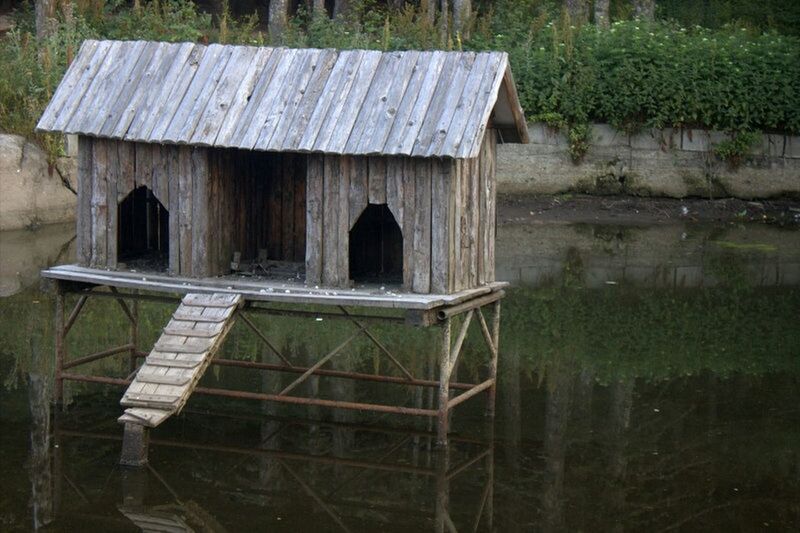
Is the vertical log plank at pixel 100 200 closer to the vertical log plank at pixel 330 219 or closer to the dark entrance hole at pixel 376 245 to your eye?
the vertical log plank at pixel 330 219

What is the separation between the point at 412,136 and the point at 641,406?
3.75 m

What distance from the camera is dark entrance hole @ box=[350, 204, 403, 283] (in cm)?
1316

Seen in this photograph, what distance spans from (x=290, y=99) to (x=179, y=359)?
8.09 ft

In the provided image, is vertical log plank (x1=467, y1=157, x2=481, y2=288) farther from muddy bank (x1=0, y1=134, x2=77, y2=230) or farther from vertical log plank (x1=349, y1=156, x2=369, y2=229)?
muddy bank (x1=0, y1=134, x2=77, y2=230)

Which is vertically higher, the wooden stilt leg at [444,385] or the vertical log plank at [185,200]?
the vertical log plank at [185,200]

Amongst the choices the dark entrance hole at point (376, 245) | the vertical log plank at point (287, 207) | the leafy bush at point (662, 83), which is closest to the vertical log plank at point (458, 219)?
the dark entrance hole at point (376, 245)

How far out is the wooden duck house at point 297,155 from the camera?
463 inches

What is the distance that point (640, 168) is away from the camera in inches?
991

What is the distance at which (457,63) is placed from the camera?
12.0 m

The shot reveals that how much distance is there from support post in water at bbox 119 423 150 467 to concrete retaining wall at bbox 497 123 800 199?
14.8m

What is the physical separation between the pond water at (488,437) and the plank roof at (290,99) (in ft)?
8.37

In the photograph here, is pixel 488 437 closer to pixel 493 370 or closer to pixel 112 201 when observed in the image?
pixel 493 370

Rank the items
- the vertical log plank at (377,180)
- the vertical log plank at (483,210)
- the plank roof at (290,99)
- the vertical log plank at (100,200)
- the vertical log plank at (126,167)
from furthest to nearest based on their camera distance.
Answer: the vertical log plank at (100,200), the vertical log plank at (126,167), the vertical log plank at (483,210), the vertical log plank at (377,180), the plank roof at (290,99)

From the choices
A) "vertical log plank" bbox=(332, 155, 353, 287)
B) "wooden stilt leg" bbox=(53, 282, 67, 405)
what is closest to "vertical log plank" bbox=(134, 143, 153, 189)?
"wooden stilt leg" bbox=(53, 282, 67, 405)
